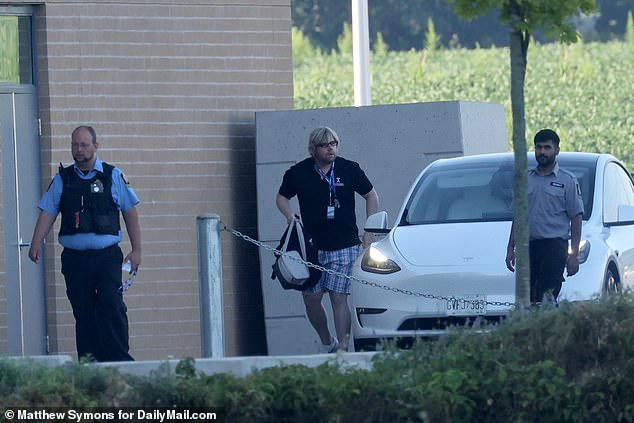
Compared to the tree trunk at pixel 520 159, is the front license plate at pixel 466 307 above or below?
below

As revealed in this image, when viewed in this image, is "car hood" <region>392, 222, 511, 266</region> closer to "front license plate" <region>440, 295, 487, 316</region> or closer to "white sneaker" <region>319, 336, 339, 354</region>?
"front license plate" <region>440, 295, 487, 316</region>

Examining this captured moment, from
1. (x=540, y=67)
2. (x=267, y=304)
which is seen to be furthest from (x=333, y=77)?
(x=267, y=304)

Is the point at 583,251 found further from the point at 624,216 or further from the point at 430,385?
the point at 430,385

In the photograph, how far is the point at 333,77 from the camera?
5016 centimetres

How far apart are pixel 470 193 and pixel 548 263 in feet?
4.80

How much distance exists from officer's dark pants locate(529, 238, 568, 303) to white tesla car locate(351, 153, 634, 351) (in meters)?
0.13

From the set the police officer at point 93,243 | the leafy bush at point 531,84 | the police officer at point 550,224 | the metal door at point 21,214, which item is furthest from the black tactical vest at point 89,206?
the leafy bush at point 531,84

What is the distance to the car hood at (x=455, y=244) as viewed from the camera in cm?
1016

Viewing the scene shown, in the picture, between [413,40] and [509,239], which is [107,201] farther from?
[413,40]

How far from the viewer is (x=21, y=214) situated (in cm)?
1228

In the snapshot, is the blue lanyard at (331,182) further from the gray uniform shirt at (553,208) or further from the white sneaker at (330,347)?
the gray uniform shirt at (553,208)

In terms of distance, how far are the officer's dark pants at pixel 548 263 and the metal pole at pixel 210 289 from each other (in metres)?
2.16

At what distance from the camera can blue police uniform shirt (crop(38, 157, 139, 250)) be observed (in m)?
9.85

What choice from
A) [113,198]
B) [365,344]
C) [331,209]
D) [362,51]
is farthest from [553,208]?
[362,51]
